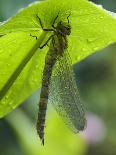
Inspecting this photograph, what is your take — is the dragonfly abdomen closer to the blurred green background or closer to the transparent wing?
the transparent wing

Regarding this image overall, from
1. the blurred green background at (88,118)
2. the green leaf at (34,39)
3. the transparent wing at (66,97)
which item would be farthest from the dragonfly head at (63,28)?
the blurred green background at (88,118)

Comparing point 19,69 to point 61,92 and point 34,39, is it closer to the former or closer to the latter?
point 34,39

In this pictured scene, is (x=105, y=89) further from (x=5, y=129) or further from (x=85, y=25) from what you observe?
(x=85, y=25)

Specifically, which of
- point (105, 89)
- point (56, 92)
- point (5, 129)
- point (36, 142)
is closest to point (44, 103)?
point (56, 92)

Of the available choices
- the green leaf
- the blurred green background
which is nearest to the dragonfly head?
the green leaf

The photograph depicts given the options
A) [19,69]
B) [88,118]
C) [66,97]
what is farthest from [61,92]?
[88,118]
